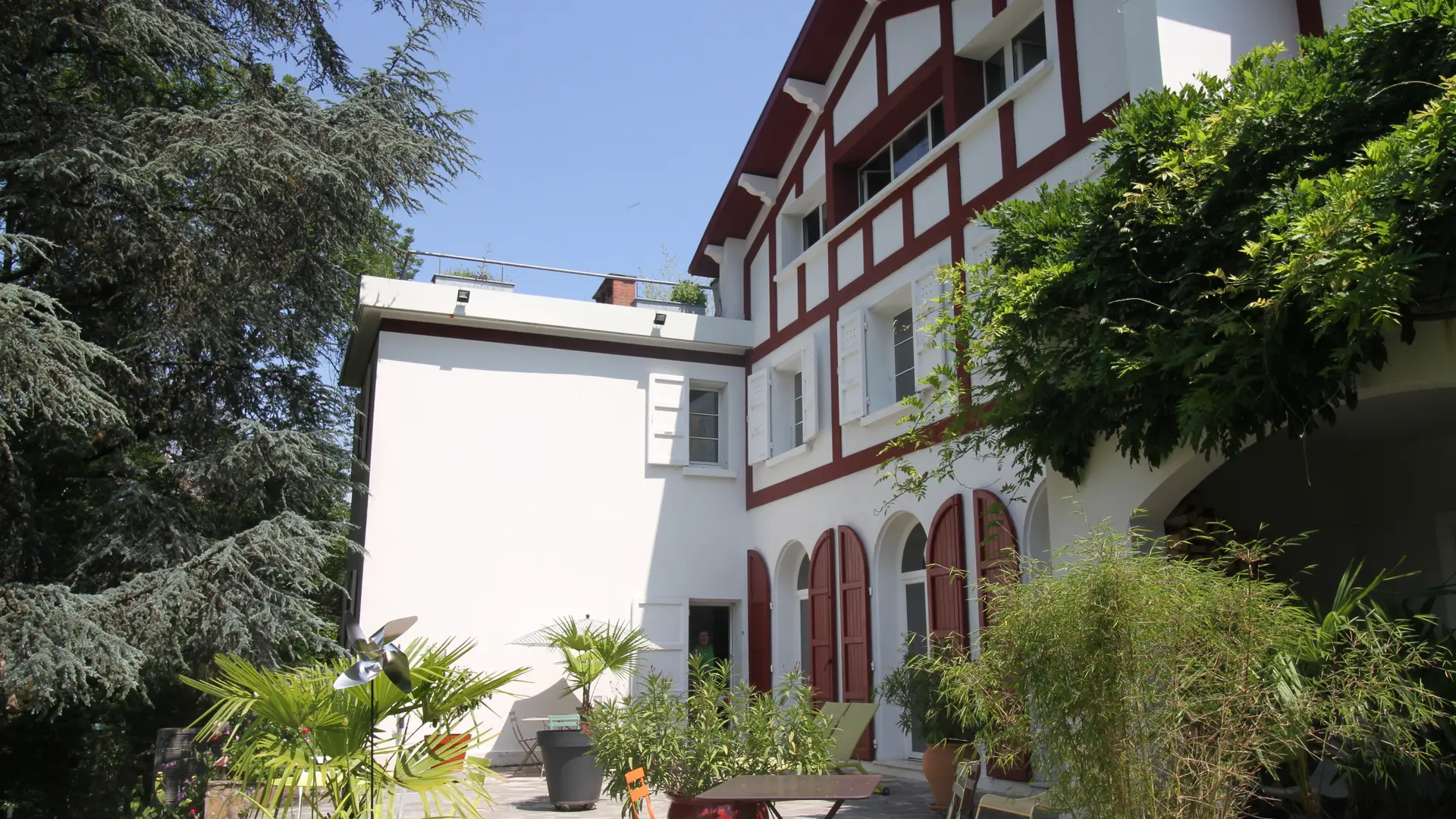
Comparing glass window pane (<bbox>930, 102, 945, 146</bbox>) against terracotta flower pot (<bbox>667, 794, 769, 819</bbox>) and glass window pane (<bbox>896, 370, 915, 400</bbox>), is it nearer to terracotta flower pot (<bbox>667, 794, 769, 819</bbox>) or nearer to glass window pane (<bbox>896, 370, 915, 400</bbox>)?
glass window pane (<bbox>896, 370, 915, 400</bbox>)

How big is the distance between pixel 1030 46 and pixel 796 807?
7.15 meters

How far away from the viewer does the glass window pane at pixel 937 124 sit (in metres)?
11.8

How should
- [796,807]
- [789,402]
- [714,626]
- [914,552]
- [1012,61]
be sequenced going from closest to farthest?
1. [796,807]
2. [1012,61]
3. [914,552]
4. [789,402]
5. [714,626]

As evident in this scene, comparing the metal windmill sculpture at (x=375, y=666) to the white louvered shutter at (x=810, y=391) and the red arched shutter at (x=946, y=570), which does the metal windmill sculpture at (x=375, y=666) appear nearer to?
the red arched shutter at (x=946, y=570)

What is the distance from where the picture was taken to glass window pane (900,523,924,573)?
11.6 m

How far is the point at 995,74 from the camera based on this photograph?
11.0m

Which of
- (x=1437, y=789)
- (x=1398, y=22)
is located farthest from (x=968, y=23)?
(x=1437, y=789)

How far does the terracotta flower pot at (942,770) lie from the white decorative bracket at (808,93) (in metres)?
8.29

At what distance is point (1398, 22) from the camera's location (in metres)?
4.66

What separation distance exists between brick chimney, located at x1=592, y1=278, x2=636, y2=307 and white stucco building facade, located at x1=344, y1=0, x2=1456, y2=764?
0.10m

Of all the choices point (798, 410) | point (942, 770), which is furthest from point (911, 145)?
point (942, 770)

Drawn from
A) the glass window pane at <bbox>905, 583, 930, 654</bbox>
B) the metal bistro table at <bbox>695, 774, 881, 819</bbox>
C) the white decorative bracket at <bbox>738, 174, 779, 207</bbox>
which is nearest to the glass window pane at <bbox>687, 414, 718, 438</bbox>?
the white decorative bracket at <bbox>738, 174, 779, 207</bbox>

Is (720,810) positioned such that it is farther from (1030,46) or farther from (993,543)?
(1030,46)

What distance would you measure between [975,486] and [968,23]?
14.9 feet
